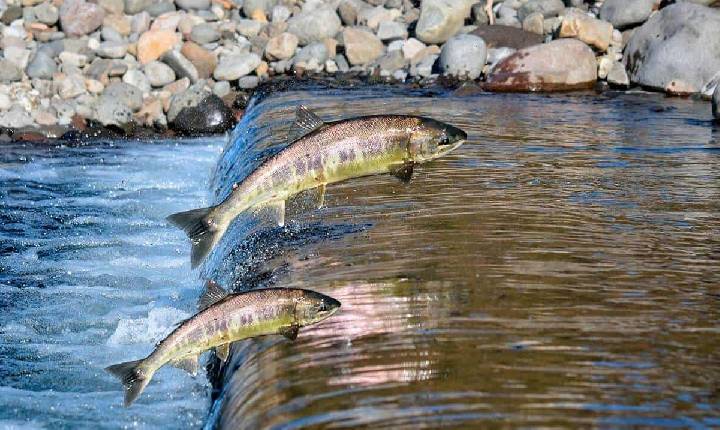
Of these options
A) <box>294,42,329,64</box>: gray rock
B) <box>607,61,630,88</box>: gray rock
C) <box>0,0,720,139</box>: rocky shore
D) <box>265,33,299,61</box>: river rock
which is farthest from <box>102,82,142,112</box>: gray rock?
<box>607,61,630,88</box>: gray rock

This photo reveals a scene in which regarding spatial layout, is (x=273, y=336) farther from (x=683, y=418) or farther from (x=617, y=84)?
(x=617, y=84)

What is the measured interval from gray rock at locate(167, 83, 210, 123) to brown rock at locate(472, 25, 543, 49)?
4.41 meters

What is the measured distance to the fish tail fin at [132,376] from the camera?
501 cm

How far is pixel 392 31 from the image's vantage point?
59.8 feet

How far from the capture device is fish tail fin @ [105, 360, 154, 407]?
501cm

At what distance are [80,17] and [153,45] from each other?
1571 mm

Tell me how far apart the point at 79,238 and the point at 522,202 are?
5020mm

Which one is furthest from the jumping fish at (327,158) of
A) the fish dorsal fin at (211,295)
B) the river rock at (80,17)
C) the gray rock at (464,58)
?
the river rock at (80,17)

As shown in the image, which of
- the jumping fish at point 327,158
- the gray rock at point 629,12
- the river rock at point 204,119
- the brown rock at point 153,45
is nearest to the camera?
the jumping fish at point 327,158

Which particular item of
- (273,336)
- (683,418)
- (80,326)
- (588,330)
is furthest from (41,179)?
(683,418)

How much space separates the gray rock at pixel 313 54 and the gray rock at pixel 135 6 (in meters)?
3.21

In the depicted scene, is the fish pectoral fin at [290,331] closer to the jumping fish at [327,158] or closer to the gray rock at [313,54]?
the jumping fish at [327,158]

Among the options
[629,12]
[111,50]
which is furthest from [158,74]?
[629,12]

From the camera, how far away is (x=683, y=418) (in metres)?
3.99
